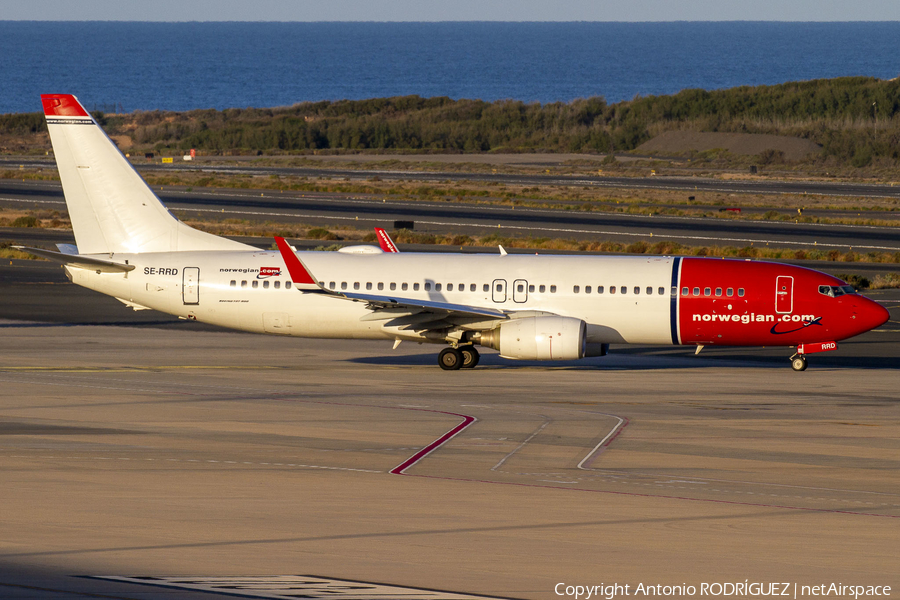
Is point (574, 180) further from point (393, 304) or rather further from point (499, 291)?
point (393, 304)

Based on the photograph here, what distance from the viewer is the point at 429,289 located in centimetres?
3447

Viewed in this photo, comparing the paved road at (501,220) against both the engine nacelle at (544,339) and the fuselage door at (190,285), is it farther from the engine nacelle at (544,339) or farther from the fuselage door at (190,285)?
the fuselage door at (190,285)

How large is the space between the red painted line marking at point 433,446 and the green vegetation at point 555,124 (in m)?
131

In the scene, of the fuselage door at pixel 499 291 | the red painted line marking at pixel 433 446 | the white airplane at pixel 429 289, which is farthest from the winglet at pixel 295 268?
the red painted line marking at pixel 433 446

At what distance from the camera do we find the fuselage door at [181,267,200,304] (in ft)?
114

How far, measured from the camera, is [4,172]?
4535 inches

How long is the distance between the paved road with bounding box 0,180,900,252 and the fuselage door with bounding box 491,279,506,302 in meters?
37.6

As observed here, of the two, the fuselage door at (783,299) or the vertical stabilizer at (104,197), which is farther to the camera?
the vertical stabilizer at (104,197)

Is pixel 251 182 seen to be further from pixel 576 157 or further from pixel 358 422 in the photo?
pixel 358 422

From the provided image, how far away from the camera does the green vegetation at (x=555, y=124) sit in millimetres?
158000

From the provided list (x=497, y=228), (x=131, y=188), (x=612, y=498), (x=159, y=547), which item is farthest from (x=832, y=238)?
(x=159, y=547)

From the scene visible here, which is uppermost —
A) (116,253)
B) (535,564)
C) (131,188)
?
(131,188)

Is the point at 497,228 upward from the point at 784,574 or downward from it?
upward

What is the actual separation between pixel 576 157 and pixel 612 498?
5096 inches
